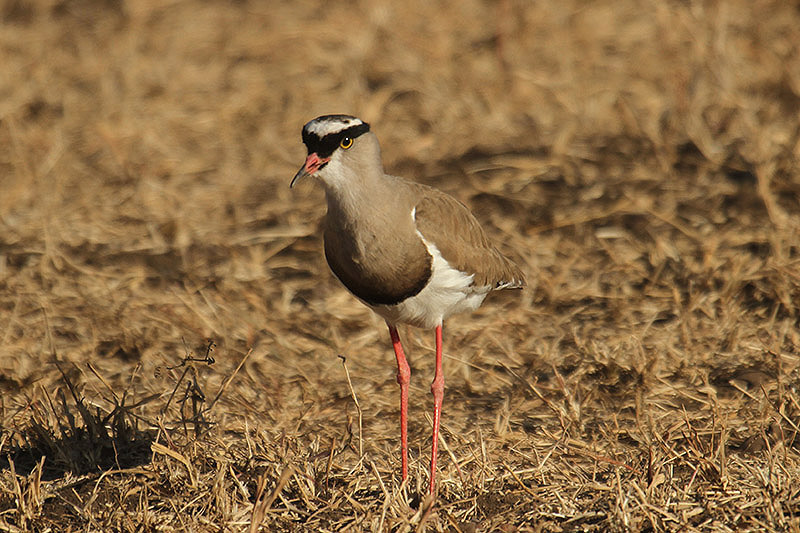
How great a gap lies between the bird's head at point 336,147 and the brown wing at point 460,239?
337 mm

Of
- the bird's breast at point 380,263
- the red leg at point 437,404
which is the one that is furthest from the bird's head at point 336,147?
the red leg at point 437,404

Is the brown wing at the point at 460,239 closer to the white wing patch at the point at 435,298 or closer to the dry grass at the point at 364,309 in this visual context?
the white wing patch at the point at 435,298

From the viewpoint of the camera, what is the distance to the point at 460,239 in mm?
4047

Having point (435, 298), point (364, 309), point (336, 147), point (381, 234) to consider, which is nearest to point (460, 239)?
point (435, 298)

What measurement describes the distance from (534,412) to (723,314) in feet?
4.09

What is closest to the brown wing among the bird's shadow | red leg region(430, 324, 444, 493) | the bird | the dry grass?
the bird

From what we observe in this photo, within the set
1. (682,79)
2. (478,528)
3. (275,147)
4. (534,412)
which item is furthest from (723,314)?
(275,147)

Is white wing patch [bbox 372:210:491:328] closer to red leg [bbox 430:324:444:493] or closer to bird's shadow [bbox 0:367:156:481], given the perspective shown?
red leg [bbox 430:324:444:493]

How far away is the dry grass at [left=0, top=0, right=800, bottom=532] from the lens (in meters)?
3.75

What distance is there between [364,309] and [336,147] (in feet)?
6.33

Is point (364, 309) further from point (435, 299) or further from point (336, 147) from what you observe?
point (336, 147)

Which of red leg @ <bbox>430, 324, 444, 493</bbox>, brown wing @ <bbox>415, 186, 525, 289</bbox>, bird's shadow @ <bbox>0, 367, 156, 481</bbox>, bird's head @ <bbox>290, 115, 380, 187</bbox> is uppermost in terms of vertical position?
bird's head @ <bbox>290, 115, 380, 187</bbox>

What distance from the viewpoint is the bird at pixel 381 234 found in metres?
3.78

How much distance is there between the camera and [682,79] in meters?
7.31
